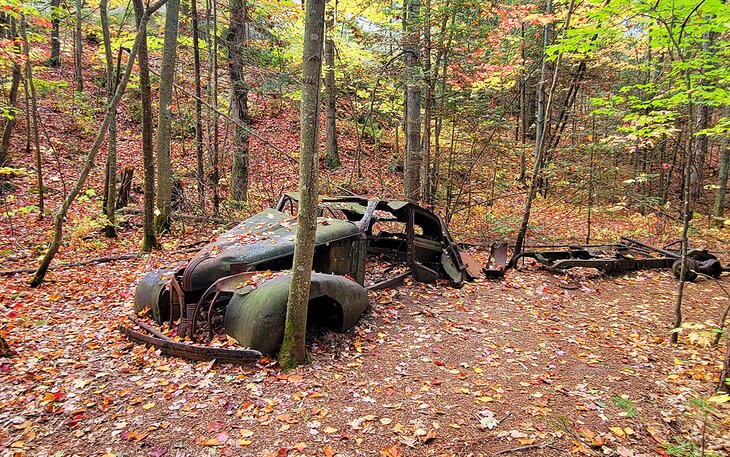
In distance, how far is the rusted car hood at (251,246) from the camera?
422 centimetres

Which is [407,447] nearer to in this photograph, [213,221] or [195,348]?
[195,348]

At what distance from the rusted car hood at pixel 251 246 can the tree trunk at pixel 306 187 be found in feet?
3.18

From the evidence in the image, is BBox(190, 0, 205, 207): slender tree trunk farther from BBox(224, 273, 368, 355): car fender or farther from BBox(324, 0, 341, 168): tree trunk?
BBox(224, 273, 368, 355): car fender

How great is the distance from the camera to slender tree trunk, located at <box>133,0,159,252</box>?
7266 mm

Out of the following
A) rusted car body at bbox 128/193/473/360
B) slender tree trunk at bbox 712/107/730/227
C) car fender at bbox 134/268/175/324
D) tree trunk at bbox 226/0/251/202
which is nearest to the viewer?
rusted car body at bbox 128/193/473/360

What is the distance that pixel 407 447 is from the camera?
2.93 meters

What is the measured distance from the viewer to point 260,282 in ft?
13.7

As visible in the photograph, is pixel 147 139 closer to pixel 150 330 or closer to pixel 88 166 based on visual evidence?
pixel 88 166

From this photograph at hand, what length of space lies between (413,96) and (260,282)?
7.71m

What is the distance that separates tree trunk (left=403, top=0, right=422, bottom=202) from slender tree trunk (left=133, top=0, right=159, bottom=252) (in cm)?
541

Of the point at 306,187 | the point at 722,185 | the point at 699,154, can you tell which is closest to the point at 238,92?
the point at 306,187

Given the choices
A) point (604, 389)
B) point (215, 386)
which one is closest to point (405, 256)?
point (604, 389)

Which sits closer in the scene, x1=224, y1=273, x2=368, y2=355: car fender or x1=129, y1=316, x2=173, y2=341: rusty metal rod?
x1=224, y1=273, x2=368, y2=355: car fender

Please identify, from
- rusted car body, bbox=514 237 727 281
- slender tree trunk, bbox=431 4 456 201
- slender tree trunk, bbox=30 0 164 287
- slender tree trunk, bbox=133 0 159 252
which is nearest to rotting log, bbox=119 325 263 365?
slender tree trunk, bbox=30 0 164 287
